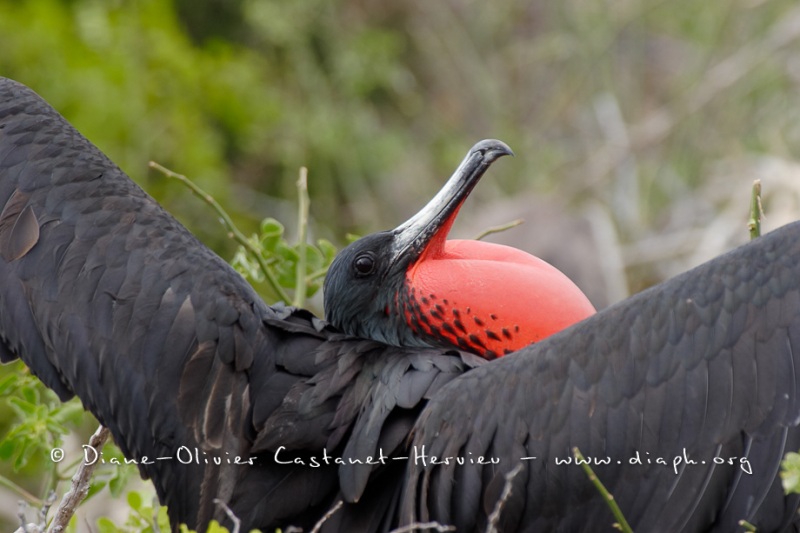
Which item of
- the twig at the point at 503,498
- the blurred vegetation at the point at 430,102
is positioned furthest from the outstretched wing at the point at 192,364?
the blurred vegetation at the point at 430,102

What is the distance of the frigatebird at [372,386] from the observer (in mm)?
2506

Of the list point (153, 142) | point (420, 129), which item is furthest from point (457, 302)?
point (420, 129)

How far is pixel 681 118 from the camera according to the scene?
26.7 feet

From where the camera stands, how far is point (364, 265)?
3172 millimetres

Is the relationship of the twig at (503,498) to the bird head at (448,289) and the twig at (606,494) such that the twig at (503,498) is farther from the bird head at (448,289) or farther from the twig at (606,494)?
the bird head at (448,289)

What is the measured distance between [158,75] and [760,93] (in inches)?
156

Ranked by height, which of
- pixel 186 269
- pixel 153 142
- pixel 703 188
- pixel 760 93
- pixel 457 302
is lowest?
pixel 153 142

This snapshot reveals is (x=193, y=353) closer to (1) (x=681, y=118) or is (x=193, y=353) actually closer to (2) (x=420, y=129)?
(1) (x=681, y=118)

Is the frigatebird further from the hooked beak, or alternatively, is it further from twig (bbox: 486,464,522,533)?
the hooked beak

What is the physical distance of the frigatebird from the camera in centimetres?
251

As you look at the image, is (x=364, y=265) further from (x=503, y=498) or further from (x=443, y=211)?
(x=503, y=498)

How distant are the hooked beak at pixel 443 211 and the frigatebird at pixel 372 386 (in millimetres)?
356

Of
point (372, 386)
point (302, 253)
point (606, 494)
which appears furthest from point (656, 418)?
point (302, 253)

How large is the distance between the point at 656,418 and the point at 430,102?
27.2ft
